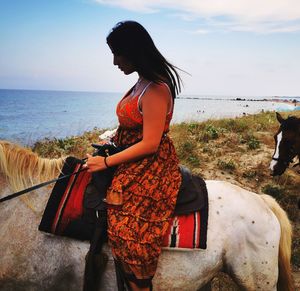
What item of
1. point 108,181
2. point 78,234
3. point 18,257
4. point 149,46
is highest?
point 149,46

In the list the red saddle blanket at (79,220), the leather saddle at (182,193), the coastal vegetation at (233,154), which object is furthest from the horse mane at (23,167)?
the coastal vegetation at (233,154)

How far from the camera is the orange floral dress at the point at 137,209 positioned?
242 centimetres

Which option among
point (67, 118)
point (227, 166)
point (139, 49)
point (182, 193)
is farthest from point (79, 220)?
point (67, 118)

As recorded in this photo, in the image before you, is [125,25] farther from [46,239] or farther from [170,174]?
[46,239]

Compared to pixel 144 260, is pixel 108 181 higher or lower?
higher

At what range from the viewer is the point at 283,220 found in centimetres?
293

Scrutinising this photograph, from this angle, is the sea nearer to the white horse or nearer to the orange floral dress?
the white horse

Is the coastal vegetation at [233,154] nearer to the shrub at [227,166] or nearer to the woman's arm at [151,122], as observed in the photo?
the shrub at [227,166]

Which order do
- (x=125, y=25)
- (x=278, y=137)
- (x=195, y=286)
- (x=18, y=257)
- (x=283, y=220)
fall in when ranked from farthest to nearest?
(x=278, y=137)
(x=283, y=220)
(x=195, y=286)
(x=18, y=257)
(x=125, y=25)

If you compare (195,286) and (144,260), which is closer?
(144,260)

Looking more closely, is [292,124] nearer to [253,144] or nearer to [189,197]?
[253,144]

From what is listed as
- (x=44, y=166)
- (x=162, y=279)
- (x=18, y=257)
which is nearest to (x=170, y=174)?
(x=162, y=279)

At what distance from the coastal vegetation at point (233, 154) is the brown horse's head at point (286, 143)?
2.41 ft

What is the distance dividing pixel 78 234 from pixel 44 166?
714mm
